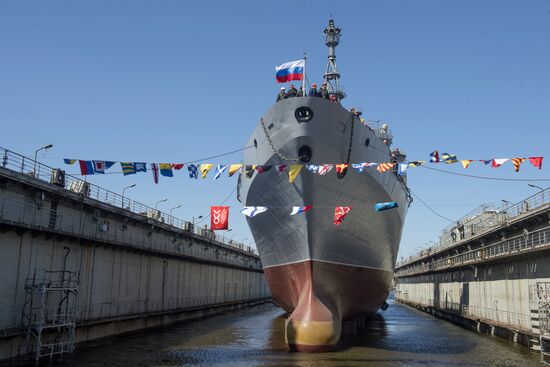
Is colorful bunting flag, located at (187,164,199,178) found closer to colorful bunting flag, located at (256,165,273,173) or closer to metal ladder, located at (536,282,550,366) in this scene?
colorful bunting flag, located at (256,165,273,173)

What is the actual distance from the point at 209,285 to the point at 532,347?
33473 mm

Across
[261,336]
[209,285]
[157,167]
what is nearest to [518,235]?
[261,336]

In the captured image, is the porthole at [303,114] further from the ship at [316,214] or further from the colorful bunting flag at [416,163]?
the colorful bunting flag at [416,163]

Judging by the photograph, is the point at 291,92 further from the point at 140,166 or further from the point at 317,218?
the point at 140,166

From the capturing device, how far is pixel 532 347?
82.8 feet

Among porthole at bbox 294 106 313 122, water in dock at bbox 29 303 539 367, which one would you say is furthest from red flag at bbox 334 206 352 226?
water in dock at bbox 29 303 539 367

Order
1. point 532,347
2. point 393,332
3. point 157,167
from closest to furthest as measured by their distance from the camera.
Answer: point 157,167 < point 532,347 < point 393,332

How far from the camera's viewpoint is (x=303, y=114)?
23438mm

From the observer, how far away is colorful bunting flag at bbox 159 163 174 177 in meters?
21.9

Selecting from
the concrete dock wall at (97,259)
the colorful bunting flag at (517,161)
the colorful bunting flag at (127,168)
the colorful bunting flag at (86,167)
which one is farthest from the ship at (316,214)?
the concrete dock wall at (97,259)

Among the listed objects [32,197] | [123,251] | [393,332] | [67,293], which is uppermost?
[32,197]

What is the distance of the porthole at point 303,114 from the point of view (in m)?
23.3

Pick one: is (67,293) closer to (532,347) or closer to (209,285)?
(532,347)

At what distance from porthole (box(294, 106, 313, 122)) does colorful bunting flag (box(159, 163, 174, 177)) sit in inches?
258
